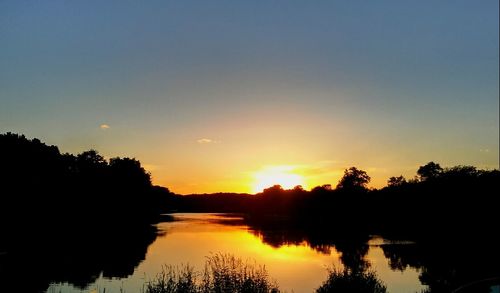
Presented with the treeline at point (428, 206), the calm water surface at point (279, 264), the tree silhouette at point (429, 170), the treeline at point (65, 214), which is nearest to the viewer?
the calm water surface at point (279, 264)

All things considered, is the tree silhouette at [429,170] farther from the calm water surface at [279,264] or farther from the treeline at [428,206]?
the calm water surface at [279,264]

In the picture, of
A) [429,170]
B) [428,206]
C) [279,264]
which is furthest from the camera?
[429,170]

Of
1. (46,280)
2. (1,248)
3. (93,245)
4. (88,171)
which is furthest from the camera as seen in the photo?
(88,171)

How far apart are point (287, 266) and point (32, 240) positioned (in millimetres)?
42539

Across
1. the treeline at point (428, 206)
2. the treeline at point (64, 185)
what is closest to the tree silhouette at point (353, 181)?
the treeline at point (428, 206)

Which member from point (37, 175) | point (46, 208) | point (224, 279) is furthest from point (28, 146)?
point (224, 279)

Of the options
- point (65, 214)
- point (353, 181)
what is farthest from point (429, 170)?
point (65, 214)

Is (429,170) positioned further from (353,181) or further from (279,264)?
(279,264)

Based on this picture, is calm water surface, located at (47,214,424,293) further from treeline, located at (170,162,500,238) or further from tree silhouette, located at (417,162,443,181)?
tree silhouette, located at (417,162,443,181)

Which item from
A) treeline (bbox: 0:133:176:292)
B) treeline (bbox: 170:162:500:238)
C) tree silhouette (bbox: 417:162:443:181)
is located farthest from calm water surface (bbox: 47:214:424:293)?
tree silhouette (bbox: 417:162:443:181)

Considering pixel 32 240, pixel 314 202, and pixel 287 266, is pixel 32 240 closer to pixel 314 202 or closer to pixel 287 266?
pixel 287 266

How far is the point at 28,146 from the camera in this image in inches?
3939

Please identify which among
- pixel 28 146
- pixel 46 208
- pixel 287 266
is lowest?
pixel 287 266

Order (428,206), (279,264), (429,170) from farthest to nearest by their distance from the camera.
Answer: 1. (429,170)
2. (428,206)
3. (279,264)
